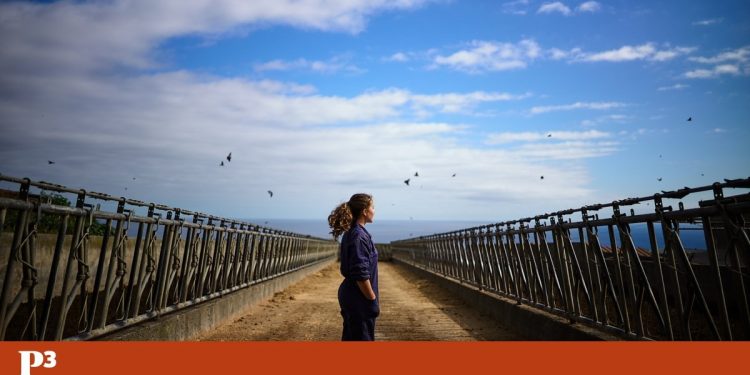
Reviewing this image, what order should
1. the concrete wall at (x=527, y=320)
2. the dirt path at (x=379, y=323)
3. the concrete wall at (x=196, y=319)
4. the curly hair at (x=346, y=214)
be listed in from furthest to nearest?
the dirt path at (x=379, y=323) < the concrete wall at (x=527, y=320) < the concrete wall at (x=196, y=319) < the curly hair at (x=346, y=214)

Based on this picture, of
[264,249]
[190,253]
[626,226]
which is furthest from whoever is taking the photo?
[264,249]

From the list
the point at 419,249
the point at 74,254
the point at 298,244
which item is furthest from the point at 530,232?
the point at 419,249

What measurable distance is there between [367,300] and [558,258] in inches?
151

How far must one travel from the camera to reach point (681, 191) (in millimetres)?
4109

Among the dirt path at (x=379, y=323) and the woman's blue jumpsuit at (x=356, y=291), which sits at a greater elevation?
the woman's blue jumpsuit at (x=356, y=291)

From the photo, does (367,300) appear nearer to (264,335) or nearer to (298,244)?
(264,335)

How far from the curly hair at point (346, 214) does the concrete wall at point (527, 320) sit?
3139 mm

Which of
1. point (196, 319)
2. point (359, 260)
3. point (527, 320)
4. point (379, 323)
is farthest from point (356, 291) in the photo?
point (379, 323)

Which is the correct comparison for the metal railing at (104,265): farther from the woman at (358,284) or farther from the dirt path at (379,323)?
the woman at (358,284)

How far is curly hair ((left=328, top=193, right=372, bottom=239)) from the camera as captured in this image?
457cm

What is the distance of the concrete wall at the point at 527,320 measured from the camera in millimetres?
6016

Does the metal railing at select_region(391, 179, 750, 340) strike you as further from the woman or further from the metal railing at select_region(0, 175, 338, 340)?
the metal railing at select_region(0, 175, 338, 340)

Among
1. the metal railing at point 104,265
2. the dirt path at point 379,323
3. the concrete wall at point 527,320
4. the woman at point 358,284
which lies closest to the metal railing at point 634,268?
the concrete wall at point 527,320

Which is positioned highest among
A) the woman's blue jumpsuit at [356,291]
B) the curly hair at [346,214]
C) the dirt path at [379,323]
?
the curly hair at [346,214]
